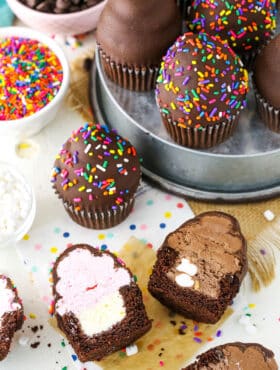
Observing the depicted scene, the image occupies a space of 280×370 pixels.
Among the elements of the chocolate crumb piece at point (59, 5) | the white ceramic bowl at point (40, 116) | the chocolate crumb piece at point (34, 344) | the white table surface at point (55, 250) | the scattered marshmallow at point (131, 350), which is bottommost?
the chocolate crumb piece at point (34, 344)

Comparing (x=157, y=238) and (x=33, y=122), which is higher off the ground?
(x=33, y=122)

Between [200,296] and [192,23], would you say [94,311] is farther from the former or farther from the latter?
[192,23]

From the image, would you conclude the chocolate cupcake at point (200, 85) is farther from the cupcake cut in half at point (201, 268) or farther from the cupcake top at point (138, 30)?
the cupcake cut in half at point (201, 268)

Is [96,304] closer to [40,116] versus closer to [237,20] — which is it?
[40,116]

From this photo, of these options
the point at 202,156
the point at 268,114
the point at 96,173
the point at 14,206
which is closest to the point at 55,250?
the point at 14,206

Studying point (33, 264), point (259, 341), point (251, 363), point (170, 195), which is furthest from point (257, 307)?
point (33, 264)

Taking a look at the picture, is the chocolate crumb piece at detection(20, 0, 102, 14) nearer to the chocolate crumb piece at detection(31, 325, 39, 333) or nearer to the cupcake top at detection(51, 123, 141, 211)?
the cupcake top at detection(51, 123, 141, 211)

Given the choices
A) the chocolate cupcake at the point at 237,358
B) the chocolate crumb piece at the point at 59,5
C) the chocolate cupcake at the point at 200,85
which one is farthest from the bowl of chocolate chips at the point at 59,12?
the chocolate cupcake at the point at 237,358
